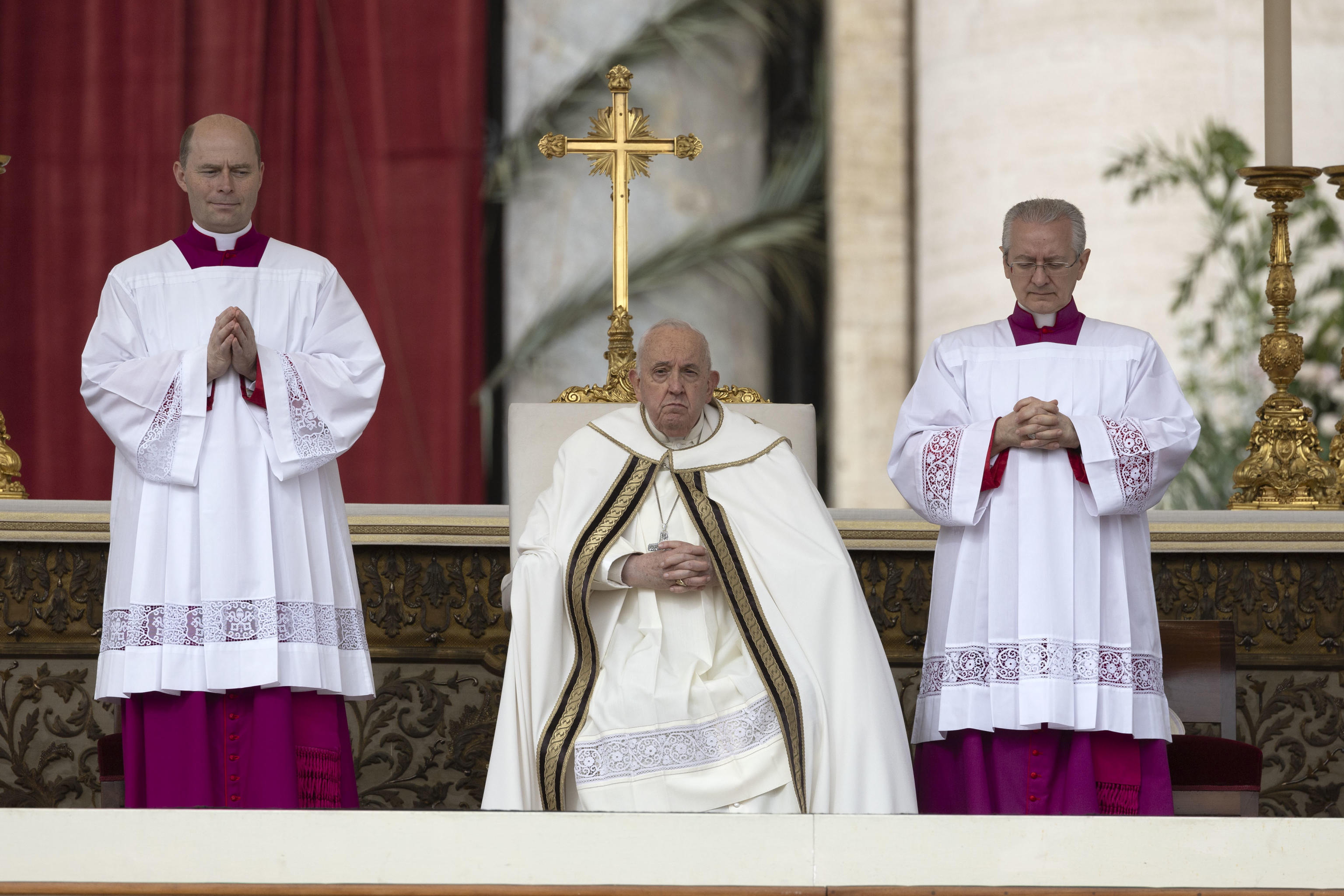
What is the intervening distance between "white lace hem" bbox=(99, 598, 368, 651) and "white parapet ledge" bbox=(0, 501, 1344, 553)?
3.44 feet

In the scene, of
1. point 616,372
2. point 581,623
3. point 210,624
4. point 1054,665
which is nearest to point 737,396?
point 616,372

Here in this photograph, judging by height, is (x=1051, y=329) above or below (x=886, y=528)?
above

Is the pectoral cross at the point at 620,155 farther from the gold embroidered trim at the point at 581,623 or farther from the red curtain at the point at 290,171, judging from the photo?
the red curtain at the point at 290,171

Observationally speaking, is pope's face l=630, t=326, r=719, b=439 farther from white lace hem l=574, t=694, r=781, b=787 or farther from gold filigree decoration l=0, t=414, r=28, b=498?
gold filigree decoration l=0, t=414, r=28, b=498

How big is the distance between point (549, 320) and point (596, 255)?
0.33 meters

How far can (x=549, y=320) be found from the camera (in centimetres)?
762

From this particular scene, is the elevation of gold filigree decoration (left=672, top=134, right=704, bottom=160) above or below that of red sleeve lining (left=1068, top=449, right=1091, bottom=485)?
above

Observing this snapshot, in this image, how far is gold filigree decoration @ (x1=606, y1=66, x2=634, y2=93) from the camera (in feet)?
18.6

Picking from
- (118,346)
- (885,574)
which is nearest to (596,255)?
(885,574)

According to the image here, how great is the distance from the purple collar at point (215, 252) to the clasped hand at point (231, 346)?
23 centimetres

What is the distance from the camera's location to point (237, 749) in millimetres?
4367

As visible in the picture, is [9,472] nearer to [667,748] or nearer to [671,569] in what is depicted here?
[671,569]

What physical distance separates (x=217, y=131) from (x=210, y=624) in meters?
1.12

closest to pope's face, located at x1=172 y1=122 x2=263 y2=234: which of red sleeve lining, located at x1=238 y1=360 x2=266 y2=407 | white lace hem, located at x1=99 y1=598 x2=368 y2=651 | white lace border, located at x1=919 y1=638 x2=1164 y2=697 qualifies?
red sleeve lining, located at x1=238 y1=360 x2=266 y2=407
